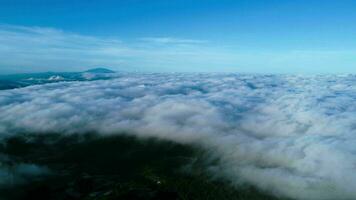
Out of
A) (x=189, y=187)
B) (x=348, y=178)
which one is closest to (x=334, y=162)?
(x=348, y=178)

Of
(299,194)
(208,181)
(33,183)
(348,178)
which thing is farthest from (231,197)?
(33,183)

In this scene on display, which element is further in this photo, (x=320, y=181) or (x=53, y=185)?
(x=320, y=181)

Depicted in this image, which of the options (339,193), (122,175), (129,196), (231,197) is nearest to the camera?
(129,196)

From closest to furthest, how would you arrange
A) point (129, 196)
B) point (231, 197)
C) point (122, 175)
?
point (129, 196) < point (231, 197) < point (122, 175)

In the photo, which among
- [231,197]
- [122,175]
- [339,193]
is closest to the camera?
[231,197]

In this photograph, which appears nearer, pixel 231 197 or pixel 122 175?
pixel 231 197

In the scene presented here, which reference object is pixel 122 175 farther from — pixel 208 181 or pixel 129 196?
pixel 208 181

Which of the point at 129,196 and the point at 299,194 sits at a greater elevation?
the point at 129,196

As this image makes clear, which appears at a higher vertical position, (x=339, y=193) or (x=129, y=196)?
(x=129, y=196)

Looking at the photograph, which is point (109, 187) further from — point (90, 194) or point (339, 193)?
point (339, 193)
